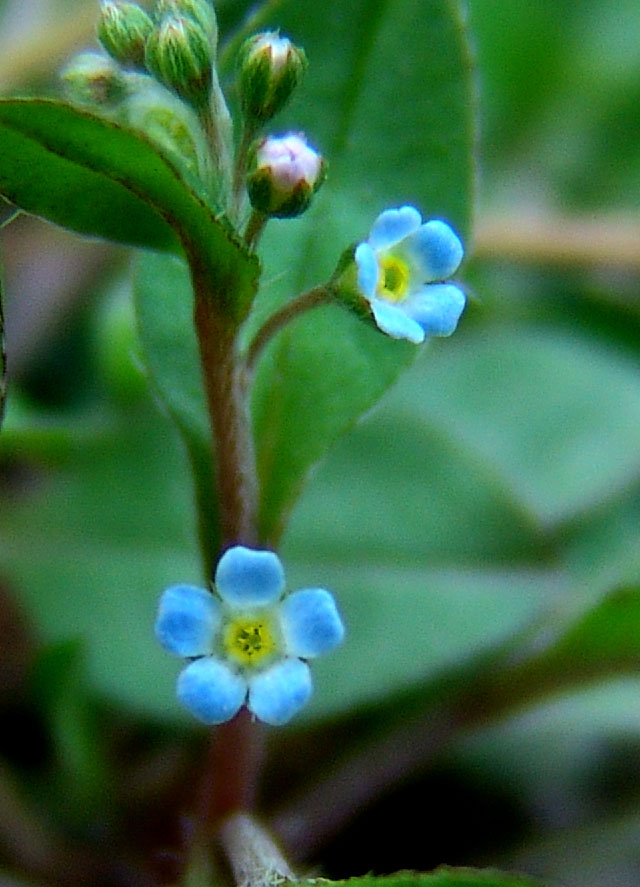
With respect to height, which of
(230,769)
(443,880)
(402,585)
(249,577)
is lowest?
(402,585)

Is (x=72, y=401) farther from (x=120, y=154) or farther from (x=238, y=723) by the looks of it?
(x=120, y=154)

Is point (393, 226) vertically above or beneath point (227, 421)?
above

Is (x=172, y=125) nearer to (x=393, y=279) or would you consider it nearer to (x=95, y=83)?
(x=95, y=83)

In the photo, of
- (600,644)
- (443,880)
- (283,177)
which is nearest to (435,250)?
(283,177)

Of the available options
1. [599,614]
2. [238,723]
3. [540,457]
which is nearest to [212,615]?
[238,723]

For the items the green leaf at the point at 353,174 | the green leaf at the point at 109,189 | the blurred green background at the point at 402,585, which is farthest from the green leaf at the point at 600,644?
the green leaf at the point at 109,189

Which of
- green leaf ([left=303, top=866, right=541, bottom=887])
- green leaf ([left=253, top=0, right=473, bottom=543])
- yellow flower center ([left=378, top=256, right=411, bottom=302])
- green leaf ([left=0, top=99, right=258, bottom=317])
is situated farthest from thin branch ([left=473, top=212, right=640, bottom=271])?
green leaf ([left=303, top=866, right=541, bottom=887])
